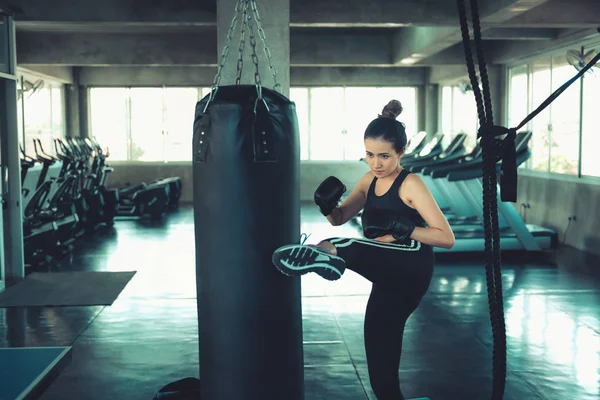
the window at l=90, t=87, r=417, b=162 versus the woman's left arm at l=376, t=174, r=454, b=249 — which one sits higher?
the window at l=90, t=87, r=417, b=162

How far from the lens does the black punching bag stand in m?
2.26

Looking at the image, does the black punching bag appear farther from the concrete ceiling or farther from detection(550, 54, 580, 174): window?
detection(550, 54, 580, 174): window

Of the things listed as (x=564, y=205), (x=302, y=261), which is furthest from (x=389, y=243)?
(x=564, y=205)

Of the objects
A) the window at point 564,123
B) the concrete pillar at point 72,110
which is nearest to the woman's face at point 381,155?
the window at point 564,123

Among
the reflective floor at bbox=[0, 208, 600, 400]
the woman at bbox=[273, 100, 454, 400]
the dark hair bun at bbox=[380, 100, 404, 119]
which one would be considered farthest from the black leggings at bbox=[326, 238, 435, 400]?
the reflective floor at bbox=[0, 208, 600, 400]

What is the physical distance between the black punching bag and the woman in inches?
9.1

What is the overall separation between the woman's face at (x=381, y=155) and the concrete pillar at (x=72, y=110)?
12.4 m

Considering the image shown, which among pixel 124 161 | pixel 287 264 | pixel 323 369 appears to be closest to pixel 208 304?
pixel 287 264

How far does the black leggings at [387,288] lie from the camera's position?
241 centimetres

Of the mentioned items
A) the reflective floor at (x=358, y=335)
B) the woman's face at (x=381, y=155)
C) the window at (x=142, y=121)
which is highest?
the window at (x=142, y=121)

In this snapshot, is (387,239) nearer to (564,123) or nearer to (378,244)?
(378,244)

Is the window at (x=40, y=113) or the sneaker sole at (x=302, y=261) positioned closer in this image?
the sneaker sole at (x=302, y=261)

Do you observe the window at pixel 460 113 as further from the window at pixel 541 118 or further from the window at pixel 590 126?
the window at pixel 590 126

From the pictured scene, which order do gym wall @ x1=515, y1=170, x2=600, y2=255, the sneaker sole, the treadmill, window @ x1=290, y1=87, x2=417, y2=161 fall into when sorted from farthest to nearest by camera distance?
1. window @ x1=290, y1=87, x2=417, y2=161
2. gym wall @ x1=515, y1=170, x2=600, y2=255
3. the treadmill
4. the sneaker sole
